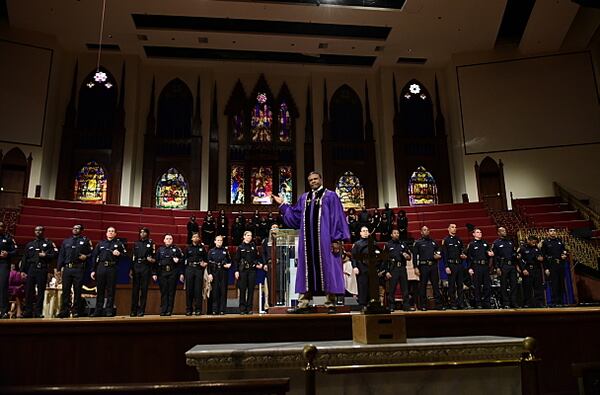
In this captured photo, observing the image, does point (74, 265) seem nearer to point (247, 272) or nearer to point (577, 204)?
point (247, 272)

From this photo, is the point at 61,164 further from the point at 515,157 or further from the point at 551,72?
the point at 551,72

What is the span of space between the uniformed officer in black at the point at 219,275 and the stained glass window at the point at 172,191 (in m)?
8.06

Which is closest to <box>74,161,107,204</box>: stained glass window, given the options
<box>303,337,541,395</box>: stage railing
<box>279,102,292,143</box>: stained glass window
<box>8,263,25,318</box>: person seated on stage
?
<box>279,102,292,143</box>: stained glass window

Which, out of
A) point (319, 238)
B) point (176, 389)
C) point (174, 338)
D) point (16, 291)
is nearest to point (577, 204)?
point (319, 238)

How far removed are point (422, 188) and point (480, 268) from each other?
877 centimetres

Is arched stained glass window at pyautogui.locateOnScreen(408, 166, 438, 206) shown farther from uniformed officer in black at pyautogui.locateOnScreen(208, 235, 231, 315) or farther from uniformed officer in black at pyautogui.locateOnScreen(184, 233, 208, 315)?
uniformed officer in black at pyautogui.locateOnScreen(184, 233, 208, 315)

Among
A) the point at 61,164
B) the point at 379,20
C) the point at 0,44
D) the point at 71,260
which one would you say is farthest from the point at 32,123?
the point at 379,20

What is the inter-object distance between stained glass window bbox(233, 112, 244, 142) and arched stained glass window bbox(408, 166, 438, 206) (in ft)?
22.6

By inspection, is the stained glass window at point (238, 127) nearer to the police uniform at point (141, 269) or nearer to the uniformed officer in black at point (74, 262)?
the police uniform at point (141, 269)

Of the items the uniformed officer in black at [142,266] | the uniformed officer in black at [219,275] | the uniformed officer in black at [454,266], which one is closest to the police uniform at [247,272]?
the uniformed officer in black at [219,275]

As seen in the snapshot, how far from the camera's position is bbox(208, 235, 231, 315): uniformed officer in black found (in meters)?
7.95

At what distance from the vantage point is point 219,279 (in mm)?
7992

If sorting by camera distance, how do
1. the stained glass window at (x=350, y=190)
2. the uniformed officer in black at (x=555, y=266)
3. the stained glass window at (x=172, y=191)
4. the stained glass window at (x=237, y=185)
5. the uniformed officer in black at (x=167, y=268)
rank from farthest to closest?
the stained glass window at (x=350, y=190) → the stained glass window at (x=237, y=185) → the stained glass window at (x=172, y=191) → the uniformed officer in black at (x=555, y=266) → the uniformed officer in black at (x=167, y=268)

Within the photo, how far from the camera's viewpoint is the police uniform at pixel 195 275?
25.7 ft
